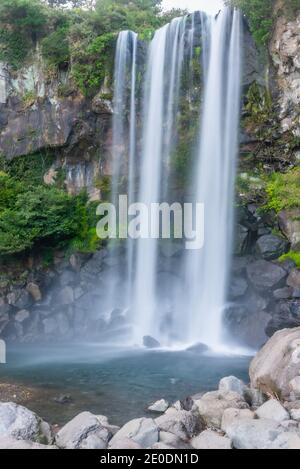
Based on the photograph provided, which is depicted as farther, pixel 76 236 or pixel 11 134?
pixel 11 134

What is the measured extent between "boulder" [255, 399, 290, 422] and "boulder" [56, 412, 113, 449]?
2141 mm

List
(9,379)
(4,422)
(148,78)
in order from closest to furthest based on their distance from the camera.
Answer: (4,422) < (9,379) < (148,78)

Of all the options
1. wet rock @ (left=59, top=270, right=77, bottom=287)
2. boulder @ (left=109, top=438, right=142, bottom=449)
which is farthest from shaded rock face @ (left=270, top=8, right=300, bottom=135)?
boulder @ (left=109, top=438, right=142, bottom=449)

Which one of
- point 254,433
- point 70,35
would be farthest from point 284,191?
point 70,35

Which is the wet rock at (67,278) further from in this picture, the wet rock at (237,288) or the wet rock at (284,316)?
the wet rock at (284,316)

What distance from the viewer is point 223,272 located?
47.5 ft

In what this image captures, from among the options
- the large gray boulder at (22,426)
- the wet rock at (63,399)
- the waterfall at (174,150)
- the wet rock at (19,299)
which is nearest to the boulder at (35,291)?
the wet rock at (19,299)

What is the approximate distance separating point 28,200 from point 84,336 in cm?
484

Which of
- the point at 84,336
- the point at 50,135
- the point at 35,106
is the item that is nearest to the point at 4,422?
the point at 84,336

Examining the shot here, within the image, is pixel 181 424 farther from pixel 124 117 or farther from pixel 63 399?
pixel 124 117

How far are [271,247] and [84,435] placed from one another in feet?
29.9

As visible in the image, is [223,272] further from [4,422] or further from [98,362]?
[4,422]

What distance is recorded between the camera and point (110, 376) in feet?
32.9

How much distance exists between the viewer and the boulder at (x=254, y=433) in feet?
18.2
